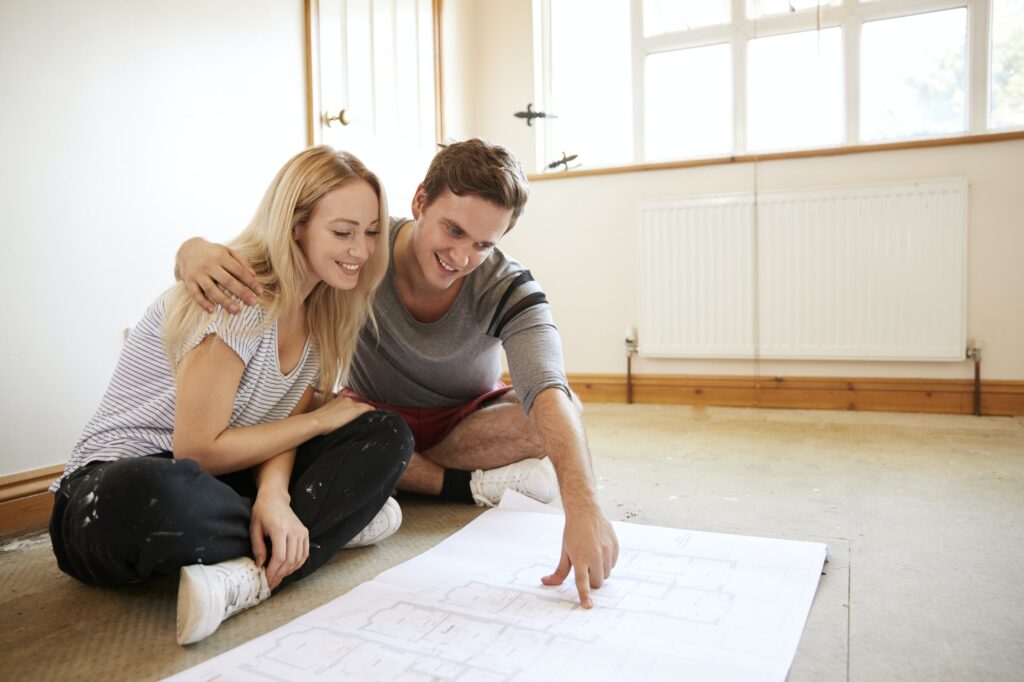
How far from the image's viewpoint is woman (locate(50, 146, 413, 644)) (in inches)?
36.0

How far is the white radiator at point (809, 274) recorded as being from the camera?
8.20ft

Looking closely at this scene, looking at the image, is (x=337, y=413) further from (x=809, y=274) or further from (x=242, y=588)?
(x=809, y=274)

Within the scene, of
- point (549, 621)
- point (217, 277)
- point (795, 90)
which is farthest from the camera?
point (795, 90)

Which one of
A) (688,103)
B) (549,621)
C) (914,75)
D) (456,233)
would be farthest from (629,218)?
(549,621)

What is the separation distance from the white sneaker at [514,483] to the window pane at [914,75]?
193 centimetres

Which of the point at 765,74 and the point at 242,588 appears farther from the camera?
the point at 765,74

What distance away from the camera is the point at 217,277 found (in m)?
0.99

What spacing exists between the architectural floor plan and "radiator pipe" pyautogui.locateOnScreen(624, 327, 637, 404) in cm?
179

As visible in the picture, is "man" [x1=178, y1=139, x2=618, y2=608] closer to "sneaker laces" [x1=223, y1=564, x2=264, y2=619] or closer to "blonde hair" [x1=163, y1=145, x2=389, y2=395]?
"blonde hair" [x1=163, y1=145, x2=389, y2=395]

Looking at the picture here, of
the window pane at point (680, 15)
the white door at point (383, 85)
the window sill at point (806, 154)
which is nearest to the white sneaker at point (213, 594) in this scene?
the white door at point (383, 85)

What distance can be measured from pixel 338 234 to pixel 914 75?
2373 mm

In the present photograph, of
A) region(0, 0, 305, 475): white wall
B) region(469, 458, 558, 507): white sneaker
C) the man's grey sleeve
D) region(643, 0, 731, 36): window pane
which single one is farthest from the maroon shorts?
region(643, 0, 731, 36): window pane

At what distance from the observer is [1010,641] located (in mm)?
882

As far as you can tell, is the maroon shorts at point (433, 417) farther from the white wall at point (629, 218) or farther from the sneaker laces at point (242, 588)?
the white wall at point (629, 218)
